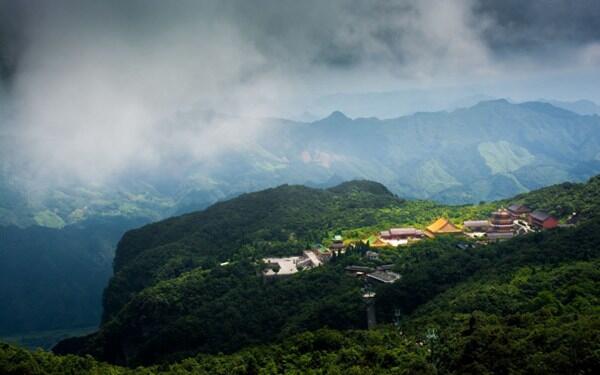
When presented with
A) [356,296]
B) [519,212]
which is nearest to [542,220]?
[519,212]

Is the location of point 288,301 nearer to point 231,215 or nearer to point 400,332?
point 400,332

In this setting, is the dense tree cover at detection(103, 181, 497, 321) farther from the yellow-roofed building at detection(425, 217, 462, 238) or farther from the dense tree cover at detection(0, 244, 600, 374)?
the dense tree cover at detection(0, 244, 600, 374)

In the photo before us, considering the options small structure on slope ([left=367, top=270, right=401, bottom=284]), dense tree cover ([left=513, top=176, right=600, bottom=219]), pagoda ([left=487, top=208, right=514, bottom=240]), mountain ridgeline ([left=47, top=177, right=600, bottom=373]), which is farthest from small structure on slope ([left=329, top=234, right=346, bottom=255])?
dense tree cover ([left=513, top=176, right=600, bottom=219])

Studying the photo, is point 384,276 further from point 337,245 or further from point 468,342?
point 468,342

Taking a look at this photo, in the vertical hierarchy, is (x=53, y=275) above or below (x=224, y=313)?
above

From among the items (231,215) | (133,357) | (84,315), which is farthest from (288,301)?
(84,315)

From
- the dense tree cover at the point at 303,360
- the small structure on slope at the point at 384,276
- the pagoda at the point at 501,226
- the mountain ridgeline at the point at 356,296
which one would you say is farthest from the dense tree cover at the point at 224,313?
the pagoda at the point at 501,226
